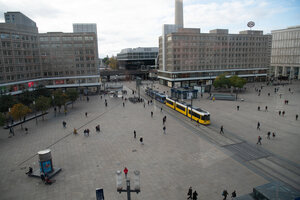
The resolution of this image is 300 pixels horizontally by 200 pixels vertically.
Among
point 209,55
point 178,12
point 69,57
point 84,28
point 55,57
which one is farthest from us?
point 178,12

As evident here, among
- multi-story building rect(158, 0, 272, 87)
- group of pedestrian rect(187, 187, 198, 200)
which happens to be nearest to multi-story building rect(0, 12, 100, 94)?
multi-story building rect(158, 0, 272, 87)

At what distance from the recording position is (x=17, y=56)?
57469mm

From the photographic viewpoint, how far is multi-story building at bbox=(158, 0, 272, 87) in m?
80.8

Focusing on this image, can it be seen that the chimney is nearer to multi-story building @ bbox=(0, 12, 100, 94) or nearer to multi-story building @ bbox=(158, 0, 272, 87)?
multi-story building @ bbox=(158, 0, 272, 87)

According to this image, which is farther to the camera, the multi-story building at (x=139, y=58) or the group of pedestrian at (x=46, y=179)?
the multi-story building at (x=139, y=58)

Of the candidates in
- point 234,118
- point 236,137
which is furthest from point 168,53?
point 236,137

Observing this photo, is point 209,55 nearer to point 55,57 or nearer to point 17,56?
point 55,57

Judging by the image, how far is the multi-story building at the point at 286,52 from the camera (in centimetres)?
10250

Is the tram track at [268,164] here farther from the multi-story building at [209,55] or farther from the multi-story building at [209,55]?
the multi-story building at [209,55]

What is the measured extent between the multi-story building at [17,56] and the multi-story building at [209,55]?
48.4 meters

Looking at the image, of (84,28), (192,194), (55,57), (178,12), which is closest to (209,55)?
(84,28)

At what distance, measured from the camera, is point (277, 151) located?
955 inches

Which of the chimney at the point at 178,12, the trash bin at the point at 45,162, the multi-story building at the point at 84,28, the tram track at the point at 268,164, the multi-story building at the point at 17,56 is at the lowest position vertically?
the tram track at the point at 268,164

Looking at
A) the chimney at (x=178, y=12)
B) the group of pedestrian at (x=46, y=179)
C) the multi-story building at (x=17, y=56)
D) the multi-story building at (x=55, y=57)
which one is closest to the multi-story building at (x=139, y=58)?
the chimney at (x=178, y=12)
